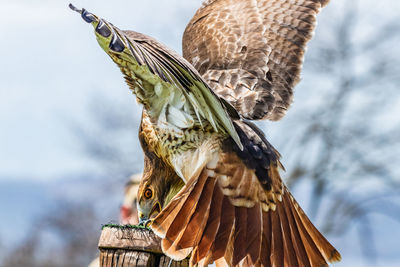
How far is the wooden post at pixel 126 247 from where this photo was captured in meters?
3.07

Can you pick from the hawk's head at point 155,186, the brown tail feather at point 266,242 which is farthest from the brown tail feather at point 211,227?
the hawk's head at point 155,186

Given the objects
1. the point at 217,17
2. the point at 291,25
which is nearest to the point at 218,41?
the point at 217,17

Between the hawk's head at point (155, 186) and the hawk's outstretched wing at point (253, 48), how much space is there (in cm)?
61

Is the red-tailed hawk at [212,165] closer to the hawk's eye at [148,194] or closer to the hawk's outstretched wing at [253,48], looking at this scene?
the hawk's outstretched wing at [253,48]

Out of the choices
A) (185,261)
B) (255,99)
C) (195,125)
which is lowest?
(185,261)

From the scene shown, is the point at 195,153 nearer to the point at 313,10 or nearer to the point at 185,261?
the point at 185,261

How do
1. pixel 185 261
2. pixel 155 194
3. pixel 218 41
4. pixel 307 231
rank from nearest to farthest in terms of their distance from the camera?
pixel 185 261 < pixel 307 231 < pixel 155 194 < pixel 218 41

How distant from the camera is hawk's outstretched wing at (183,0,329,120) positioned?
13.8ft

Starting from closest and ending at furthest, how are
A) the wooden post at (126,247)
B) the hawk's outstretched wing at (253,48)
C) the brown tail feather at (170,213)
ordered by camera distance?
the wooden post at (126,247)
the brown tail feather at (170,213)
the hawk's outstretched wing at (253,48)

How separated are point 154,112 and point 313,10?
171 centimetres

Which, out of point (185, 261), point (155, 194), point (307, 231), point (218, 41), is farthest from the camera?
point (218, 41)

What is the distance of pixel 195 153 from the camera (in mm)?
3594

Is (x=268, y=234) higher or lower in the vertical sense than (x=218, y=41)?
lower

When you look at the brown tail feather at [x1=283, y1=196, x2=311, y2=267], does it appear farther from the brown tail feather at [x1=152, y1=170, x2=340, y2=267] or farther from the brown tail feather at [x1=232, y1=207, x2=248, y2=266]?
the brown tail feather at [x1=232, y1=207, x2=248, y2=266]
